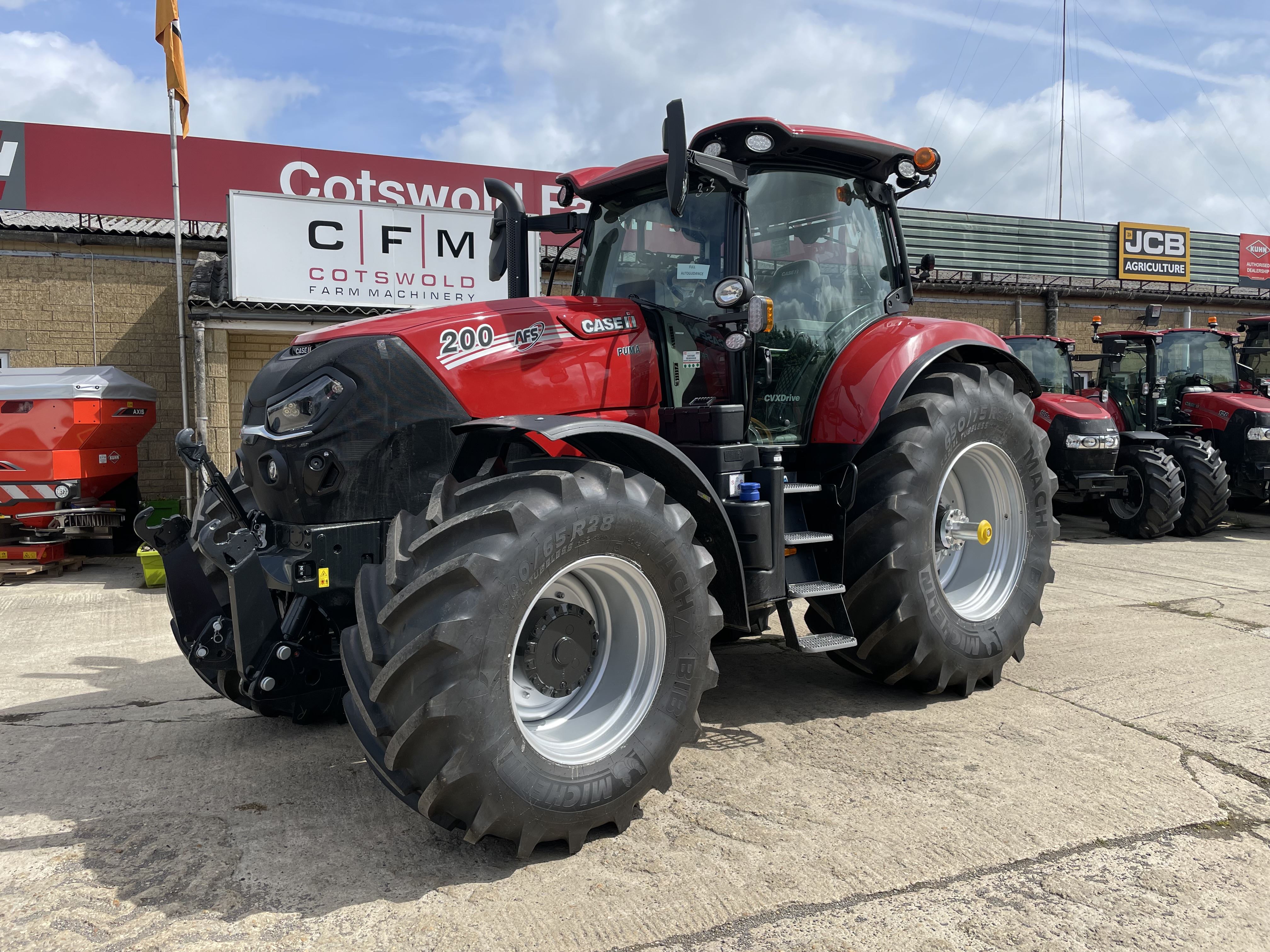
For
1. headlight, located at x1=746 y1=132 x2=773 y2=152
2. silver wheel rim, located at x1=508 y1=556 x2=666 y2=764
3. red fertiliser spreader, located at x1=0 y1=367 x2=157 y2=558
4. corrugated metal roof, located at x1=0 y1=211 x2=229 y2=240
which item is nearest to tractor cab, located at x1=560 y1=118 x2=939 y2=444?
headlight, located at x1=746 y1=132 x2=773 y2=152

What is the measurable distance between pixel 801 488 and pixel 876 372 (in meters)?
0.67

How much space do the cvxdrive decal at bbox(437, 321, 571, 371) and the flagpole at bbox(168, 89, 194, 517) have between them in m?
7.08

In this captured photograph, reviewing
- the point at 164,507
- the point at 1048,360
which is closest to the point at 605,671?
the point at 164,507

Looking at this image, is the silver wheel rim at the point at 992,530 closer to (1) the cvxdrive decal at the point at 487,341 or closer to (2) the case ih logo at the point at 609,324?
(2) the case ih logo at the point at 609,324

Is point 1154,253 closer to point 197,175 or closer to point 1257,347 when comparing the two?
point 1257,347

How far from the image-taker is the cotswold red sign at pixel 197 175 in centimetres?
1160

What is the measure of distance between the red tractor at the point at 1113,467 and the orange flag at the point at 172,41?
9.60 m

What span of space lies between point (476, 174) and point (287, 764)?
10865 mm

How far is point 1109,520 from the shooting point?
36.0ft

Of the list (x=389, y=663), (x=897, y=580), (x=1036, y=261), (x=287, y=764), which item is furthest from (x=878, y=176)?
(x=1036, y=261)

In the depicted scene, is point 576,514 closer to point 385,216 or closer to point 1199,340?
point 385,216

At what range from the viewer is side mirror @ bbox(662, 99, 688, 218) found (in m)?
3.33

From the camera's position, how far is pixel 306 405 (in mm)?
3229

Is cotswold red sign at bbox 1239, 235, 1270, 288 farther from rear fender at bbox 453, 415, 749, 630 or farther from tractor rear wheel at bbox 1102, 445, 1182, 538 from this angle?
rear fender at bbox 453, 415, 749, 630
